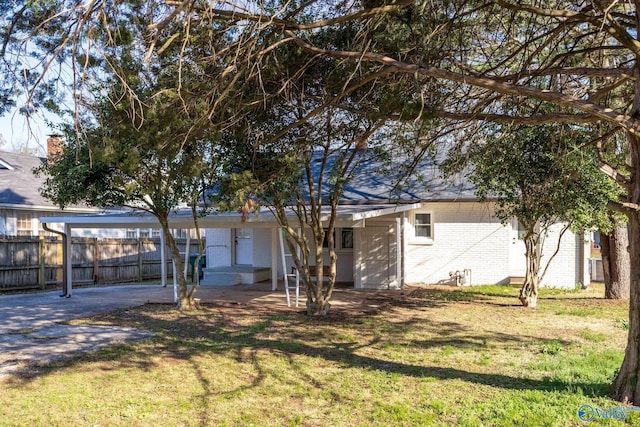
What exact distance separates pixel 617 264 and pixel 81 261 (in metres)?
18.0

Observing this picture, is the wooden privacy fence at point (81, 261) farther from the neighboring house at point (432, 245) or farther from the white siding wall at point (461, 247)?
the white siding wall at point (461, 247)

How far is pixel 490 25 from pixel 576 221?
5.24 m

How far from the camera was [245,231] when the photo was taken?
2056 centimetres

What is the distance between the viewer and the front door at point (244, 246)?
2042 centimetres

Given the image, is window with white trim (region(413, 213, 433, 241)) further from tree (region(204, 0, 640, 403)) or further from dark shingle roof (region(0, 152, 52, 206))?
dark shingle roof (region(0, 152, 52, 206))

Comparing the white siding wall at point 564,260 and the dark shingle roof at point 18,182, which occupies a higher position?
the dark shingle roof at point 18,182

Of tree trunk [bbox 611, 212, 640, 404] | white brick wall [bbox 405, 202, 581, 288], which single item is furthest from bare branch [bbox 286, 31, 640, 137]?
white brick wall [bbox 405, 202, 581, 288]

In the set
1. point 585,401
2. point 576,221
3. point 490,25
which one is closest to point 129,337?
point 585,401

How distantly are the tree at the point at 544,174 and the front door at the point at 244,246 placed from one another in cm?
1036

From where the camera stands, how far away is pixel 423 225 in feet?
60.7

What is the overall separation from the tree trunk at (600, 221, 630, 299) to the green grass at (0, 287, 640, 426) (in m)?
3.32

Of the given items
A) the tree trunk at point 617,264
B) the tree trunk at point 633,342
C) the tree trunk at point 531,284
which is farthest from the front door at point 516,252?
the tree trunk at point 633,342

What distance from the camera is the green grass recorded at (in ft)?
18.8

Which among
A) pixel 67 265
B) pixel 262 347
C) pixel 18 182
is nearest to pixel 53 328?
pixel 262 347
